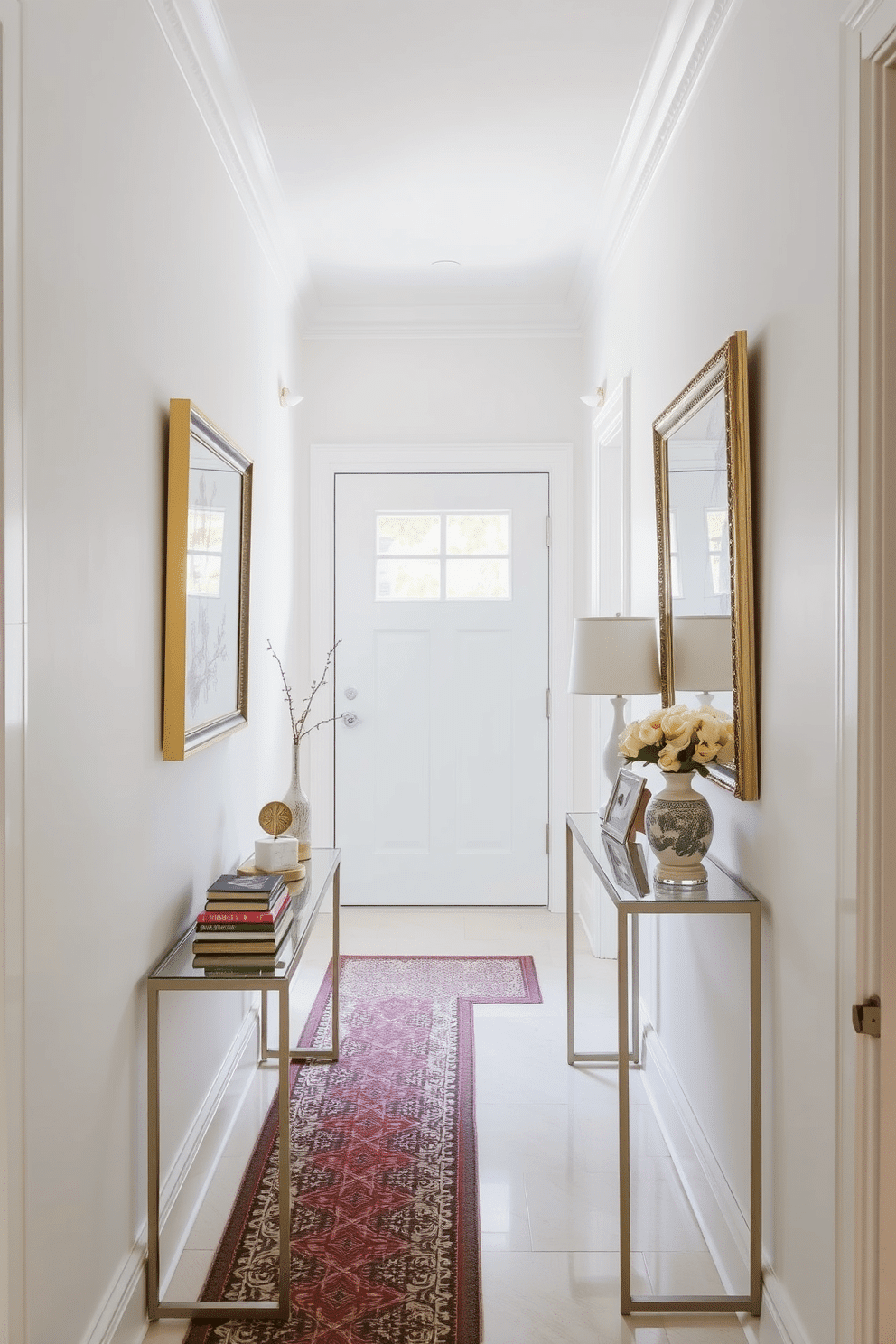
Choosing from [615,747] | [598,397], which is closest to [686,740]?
[615,747]

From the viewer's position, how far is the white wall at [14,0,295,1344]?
1.44 metres

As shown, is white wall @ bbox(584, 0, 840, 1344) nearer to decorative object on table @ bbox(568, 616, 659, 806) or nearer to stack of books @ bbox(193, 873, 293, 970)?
decorative object on table @ bbox(568, 616, 659, 806)

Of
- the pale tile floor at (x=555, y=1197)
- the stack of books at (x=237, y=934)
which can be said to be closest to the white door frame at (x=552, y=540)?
the pale tile floor at (x=555, y=1197)

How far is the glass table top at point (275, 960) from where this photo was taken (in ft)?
6.40

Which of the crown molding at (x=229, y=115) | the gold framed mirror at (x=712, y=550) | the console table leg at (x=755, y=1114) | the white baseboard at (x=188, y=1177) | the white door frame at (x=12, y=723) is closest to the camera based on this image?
the white door frame at (x=12, y=723)

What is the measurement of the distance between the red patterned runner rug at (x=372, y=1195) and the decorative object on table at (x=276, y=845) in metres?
0.66

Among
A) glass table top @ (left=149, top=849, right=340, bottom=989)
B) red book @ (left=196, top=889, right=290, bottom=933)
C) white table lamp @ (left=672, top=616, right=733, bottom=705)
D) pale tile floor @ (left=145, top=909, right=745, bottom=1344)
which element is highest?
white table lamp @ (left=672, top=616, right=733, bottom=705)

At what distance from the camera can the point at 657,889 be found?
2.08 m

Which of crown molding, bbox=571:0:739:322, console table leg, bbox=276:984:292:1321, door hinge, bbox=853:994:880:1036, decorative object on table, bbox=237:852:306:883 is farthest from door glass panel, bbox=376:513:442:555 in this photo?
door hinge, bbox=853:994:880:1036

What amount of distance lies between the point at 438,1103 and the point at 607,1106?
466mm

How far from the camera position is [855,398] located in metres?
→ 1.42

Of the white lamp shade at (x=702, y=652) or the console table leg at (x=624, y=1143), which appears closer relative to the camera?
the console table leg at (x=624, y=1143)

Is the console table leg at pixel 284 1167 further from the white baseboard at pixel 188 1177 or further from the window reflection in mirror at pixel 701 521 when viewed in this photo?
the window reflection in mirror at pixel 701 521

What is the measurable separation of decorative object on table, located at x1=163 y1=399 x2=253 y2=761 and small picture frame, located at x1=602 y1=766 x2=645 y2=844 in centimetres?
103
